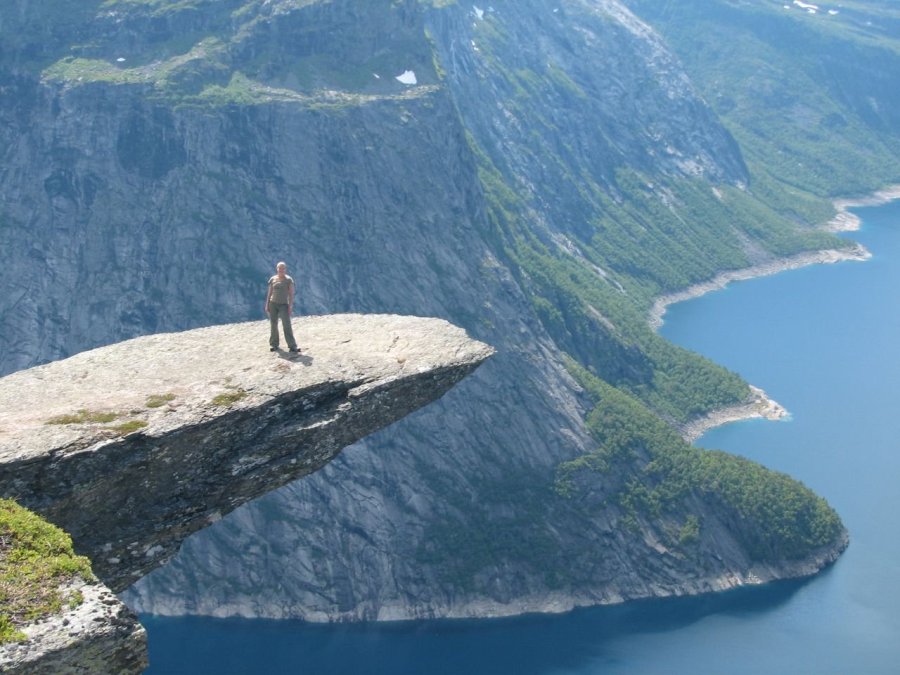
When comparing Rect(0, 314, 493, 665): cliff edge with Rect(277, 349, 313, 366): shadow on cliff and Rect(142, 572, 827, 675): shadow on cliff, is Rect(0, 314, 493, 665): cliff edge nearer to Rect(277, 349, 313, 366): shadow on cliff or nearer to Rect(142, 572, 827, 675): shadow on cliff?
Rect(277, 349, 313, 366): shadow on cliff

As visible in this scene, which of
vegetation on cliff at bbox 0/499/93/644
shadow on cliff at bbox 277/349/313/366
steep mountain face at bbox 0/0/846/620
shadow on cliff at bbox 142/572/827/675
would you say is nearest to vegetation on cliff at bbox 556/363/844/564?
steep mountain face at bbox 0/0/846/620

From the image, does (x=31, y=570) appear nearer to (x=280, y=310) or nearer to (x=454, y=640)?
(x=280, y=310)

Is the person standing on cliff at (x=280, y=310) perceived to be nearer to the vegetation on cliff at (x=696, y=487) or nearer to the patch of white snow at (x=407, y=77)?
the vegetation on cliff at (x=696, y=487)

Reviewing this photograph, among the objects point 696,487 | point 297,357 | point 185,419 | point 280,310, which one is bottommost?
point 696,487

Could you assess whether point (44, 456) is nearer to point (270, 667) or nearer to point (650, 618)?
point (270, 667)

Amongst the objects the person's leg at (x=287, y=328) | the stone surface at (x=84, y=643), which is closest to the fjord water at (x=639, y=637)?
the person's leg at (x=287, y=328)

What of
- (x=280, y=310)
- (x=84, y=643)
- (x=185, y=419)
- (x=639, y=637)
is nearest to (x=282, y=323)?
(x=280, y=310)
